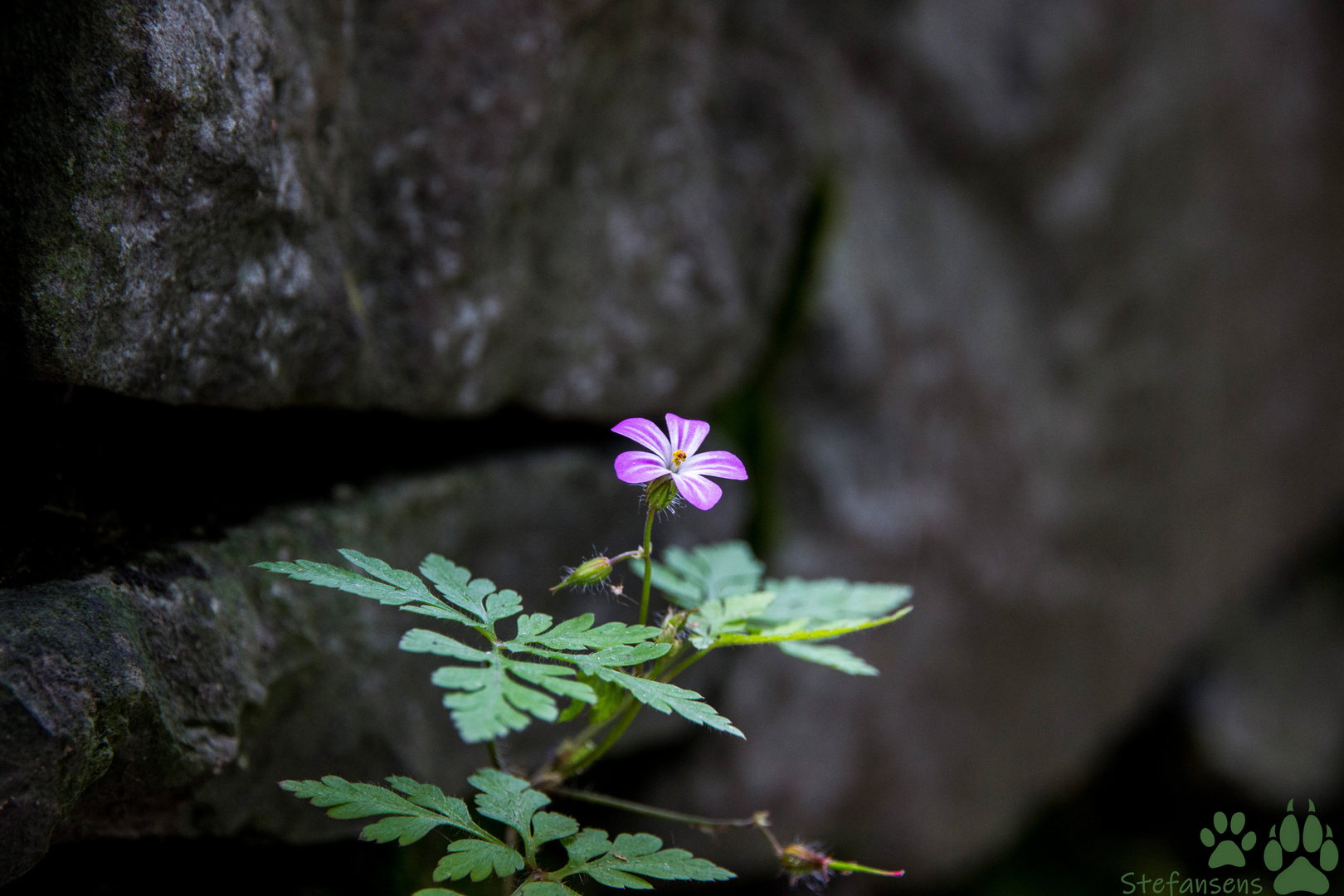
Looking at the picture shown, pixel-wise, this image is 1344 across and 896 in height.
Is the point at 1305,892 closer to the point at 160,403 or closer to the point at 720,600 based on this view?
the point at 720,600

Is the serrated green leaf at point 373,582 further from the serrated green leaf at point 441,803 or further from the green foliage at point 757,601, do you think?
the green foliage at point 757,601

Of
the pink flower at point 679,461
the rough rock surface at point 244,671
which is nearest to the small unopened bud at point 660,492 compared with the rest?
the pink flower at point 679,461

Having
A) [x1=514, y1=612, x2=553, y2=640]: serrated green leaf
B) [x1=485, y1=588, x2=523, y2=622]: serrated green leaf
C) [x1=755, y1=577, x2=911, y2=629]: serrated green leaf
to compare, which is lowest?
[x1=514, y1=612, x2=553, y2=640]: serrated green leaf

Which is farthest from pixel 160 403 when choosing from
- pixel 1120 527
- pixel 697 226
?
pixel 1120 527

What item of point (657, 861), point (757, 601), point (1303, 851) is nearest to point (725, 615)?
point (757, 601)

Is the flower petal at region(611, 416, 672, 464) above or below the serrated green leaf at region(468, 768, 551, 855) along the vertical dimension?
above

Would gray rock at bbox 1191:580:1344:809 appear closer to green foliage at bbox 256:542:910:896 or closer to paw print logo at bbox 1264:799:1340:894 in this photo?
paw print logo at bbox 1264:799:1340:894

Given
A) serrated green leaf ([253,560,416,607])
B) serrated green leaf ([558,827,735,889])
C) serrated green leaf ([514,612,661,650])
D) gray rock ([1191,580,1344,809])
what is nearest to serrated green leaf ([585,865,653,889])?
serrated green leaf ([558,827,735,889])
